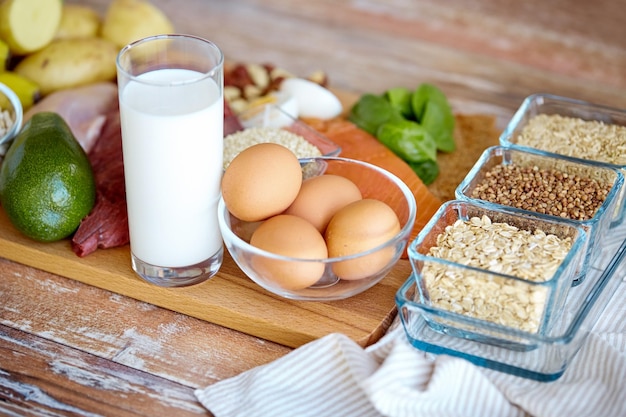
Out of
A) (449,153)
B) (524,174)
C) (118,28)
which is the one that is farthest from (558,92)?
(118,28)

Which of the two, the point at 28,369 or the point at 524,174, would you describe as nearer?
the point at 28,369

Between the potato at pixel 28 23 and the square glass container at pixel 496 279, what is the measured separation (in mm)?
1066

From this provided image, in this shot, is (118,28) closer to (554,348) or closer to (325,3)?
(325,3)

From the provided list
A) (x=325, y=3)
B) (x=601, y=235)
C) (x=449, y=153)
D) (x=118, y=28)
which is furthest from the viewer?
(x=325, y=3)

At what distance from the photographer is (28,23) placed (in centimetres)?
183

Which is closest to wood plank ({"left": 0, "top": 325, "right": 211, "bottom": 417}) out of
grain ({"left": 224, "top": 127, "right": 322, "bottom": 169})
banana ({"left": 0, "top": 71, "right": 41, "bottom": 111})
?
grain ({"left": 224, "top": 127, "right": 322, "bottom": 169})

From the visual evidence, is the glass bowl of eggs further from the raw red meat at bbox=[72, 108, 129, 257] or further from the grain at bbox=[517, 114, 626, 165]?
the grain at bbox=[517, 114, 626, 165]

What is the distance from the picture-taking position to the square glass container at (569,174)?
4.24 feet

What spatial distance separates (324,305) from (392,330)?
110 millimetres

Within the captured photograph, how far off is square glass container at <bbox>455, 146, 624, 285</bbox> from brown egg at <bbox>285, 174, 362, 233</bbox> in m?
0.20

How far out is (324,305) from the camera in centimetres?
125

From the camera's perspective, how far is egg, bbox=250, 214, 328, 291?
1145mm

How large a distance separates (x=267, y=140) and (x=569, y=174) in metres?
0.53

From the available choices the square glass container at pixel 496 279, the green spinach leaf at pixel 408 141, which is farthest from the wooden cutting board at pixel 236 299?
the green spinach leaf at pixel 408 141
